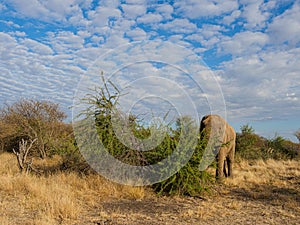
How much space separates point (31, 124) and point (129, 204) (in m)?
12.5

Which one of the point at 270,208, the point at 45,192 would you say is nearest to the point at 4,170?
the point at 45,192

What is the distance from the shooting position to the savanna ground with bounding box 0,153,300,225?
5.27 meters

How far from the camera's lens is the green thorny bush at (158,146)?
7383 mm

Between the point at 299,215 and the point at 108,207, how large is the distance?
4004 mm

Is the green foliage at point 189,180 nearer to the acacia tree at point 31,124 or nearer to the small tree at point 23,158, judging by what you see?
the small tree at point 23,158

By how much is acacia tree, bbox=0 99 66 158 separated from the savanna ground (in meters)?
8.75

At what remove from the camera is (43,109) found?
685 inches

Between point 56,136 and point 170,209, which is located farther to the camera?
point 56,136

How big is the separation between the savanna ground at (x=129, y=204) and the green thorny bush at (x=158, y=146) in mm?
396

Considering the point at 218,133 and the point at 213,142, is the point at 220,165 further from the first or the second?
the point at 213,142

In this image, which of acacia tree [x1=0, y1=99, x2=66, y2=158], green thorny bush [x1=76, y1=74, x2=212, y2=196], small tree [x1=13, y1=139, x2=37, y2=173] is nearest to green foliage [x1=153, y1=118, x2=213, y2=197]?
green thorny bush [x1=76, y1=74, x2=212, y2=196]

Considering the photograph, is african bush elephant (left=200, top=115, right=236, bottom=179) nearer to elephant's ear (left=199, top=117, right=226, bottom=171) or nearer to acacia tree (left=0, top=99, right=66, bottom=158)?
elephant's ear (left=199, top=117, right=226, bottom=171)

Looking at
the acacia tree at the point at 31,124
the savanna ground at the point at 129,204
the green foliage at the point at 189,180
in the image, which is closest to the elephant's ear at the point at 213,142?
the green foliage at the point at 189,180

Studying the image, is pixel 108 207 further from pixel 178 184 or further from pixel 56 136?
pixel 56 136
